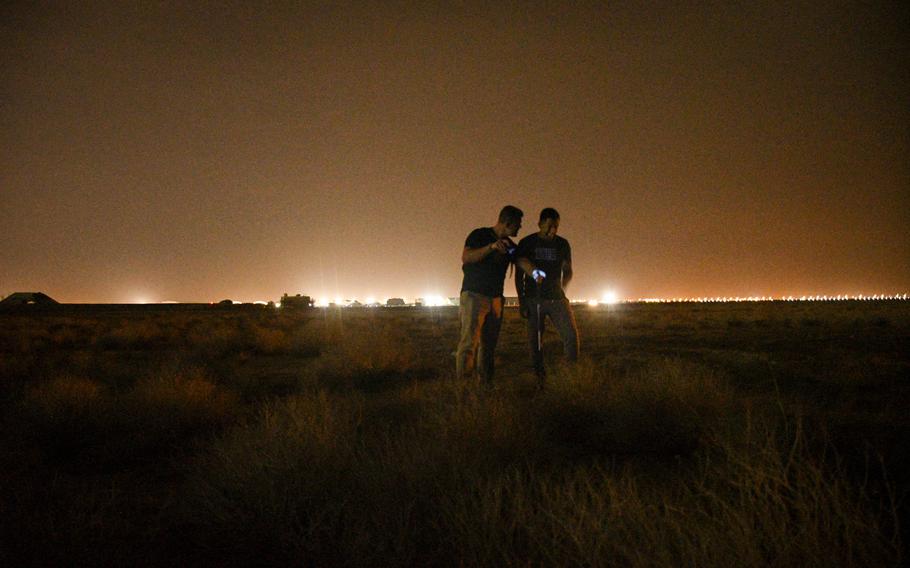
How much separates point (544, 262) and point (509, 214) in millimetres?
722

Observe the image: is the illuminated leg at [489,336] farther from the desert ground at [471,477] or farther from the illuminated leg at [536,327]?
the desert ground at [471,477]

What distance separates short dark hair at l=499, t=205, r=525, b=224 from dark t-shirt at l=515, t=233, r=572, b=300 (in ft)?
1.39

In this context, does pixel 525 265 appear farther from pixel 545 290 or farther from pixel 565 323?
pixel 565 323

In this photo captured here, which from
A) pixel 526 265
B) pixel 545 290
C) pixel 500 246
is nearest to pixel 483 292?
pixel 526 265

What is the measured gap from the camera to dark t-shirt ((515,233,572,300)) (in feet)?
17.4

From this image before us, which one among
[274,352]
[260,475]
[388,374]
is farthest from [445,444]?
[274,352]

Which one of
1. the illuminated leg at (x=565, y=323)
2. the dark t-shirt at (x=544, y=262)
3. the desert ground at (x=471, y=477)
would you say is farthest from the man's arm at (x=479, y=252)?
the desert ground at (x=471, y=477)

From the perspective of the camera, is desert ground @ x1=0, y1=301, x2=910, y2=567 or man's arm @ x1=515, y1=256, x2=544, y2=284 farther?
man's arm @ x1=515, y1=256, x2=544, y2=284

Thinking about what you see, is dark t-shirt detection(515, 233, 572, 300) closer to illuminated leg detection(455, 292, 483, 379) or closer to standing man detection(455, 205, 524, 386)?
standing man detection(455, 205, 524, 386)

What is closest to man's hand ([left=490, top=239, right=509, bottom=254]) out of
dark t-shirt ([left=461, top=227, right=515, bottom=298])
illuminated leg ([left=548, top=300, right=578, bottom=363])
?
dark t-shirt ([left=461, top=227, right=515, bottom=298])

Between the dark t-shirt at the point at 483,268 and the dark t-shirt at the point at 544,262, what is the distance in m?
0.33

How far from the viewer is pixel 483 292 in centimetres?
502

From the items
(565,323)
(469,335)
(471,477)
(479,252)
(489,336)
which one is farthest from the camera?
(565,323)

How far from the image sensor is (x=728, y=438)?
2.99 metres
